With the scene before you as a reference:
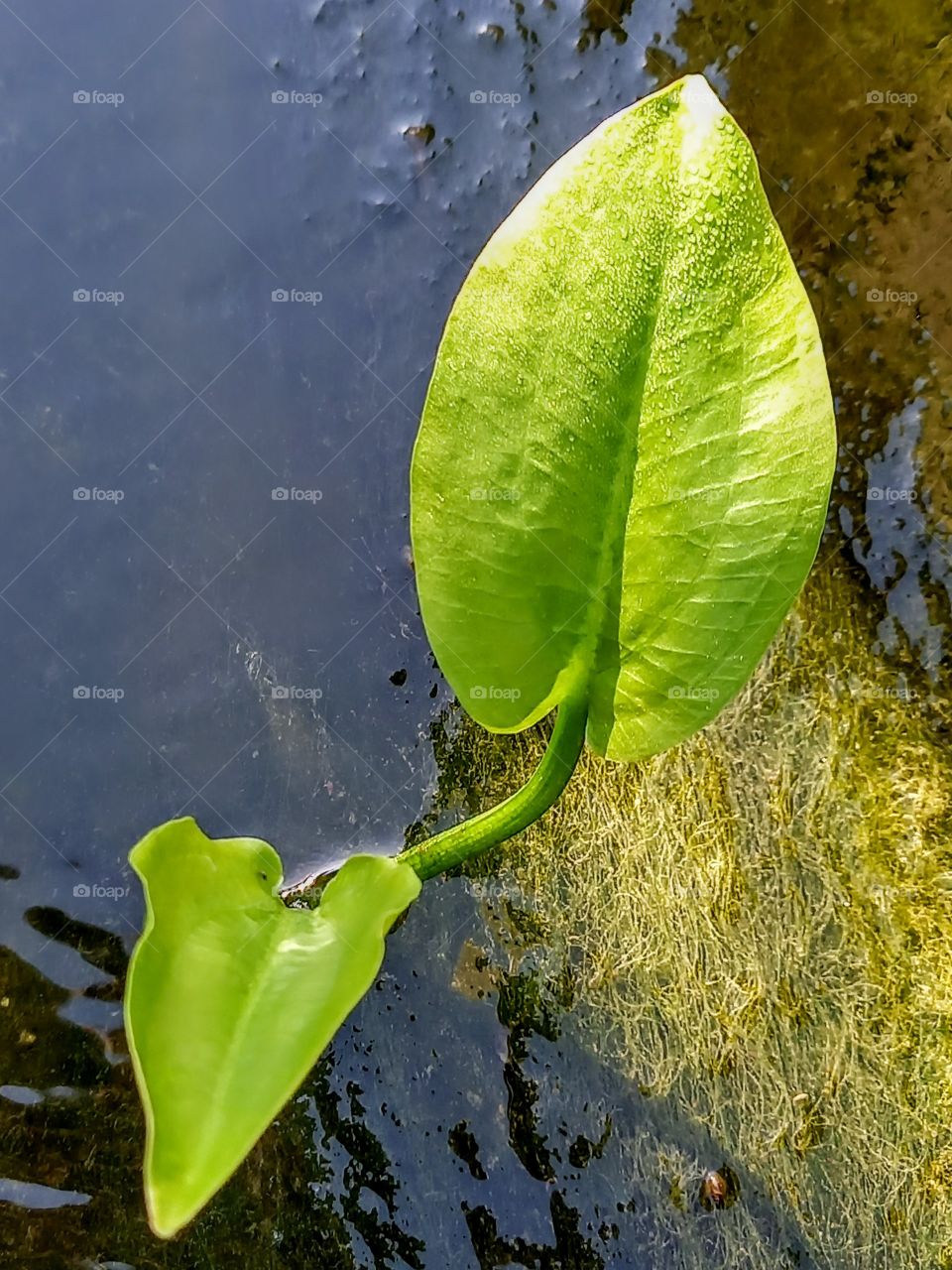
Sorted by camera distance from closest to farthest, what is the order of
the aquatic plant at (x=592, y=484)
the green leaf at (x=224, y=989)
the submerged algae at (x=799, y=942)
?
the green leaf at (x=224, y=989), the aquatic plant at (x=592, y=484), the submerged algae at (x=799, y=942)

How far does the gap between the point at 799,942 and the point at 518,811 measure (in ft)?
1.46

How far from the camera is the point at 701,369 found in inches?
27.9

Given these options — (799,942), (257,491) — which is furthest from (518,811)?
(257,491)

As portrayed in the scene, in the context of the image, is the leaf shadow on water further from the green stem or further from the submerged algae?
the green stem

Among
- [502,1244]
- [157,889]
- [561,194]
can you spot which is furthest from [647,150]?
[502,1244]

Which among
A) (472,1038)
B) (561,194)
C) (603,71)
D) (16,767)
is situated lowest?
(472,1038)

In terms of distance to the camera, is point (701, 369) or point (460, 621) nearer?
point (701, 369)

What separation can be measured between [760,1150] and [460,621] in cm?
77

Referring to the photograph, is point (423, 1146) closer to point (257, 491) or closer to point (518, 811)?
point (518, 811)

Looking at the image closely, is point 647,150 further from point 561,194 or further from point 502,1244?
point 502,1244

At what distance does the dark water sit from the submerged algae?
0.13 m

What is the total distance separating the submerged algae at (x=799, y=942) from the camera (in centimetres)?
113

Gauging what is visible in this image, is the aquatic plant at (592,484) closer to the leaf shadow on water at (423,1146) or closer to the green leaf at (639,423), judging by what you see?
the green leaf at (639,423)

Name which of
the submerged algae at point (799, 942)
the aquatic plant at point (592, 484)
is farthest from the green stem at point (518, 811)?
the submerged algae at point (799, 942)
